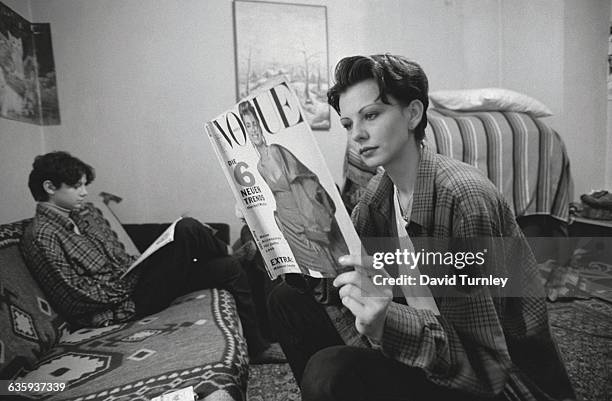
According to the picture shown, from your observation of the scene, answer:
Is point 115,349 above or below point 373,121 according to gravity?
below

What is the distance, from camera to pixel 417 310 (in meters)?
0.48

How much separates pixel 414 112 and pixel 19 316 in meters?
1.04

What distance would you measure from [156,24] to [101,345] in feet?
5.22

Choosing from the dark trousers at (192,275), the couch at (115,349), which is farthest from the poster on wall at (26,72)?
the dark trousers at (192,275)

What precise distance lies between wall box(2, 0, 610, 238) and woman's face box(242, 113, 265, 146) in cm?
153

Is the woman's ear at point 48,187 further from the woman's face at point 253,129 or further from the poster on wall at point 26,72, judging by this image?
the woman's face at point 253,129

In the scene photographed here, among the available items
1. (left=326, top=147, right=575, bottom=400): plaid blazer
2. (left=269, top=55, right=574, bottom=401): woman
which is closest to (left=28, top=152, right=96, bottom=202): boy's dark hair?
(left=269, top=55, right=574, bottom=401): woman

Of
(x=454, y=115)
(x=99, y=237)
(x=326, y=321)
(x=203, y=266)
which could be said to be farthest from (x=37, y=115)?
(x=454, y=115)

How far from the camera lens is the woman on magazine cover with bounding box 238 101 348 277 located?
1.54 feet

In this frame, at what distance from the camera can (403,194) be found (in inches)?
26.5

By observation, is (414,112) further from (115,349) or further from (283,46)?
(283,46)

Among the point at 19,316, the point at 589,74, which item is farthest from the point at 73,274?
the point at 589,74

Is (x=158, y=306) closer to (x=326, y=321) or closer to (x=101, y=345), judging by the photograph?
(x=101, y=345)

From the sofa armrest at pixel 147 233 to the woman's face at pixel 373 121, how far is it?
4.03 ft
